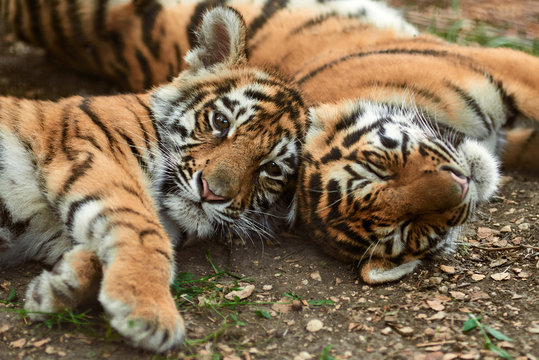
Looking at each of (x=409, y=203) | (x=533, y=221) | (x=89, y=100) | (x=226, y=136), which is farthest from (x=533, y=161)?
(x=89, y=100)

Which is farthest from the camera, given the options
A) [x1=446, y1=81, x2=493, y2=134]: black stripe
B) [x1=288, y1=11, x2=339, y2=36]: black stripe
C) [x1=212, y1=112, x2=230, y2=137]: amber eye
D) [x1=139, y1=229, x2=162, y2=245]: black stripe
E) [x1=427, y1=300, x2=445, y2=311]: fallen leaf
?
[x1=288, y1=11, x2=339, y2=36]: black stripe

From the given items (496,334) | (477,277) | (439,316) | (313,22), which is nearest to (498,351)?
(496,334)

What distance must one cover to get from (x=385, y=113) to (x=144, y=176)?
3.33 ft

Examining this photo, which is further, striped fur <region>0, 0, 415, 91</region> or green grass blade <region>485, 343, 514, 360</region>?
striped fur <region>0, 0, 415, 91</region>

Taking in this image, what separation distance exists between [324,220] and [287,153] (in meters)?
0.31

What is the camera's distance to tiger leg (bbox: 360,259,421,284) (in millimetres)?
2203

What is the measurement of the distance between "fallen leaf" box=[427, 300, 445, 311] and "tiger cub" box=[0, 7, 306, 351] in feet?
2.44

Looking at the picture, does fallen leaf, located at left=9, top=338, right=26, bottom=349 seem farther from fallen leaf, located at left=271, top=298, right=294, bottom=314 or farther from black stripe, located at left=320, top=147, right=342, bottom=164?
black stripe, located at left=320, top=147, right=342, bottom=164

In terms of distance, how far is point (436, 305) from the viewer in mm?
2035

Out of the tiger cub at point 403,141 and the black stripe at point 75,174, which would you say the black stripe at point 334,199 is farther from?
the black stripe at point 75,174

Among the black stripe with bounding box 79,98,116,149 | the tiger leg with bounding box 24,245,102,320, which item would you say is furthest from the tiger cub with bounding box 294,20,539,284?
the tiger leg with bounding box 24,245,102,320

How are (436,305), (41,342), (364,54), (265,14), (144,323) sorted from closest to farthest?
(144,323), (41,342), (436,305), (364,54), (265,14)

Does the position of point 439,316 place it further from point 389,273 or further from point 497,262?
point 497,262

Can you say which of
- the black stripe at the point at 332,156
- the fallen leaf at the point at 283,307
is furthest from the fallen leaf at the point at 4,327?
the black stripe at the point at 332,156
